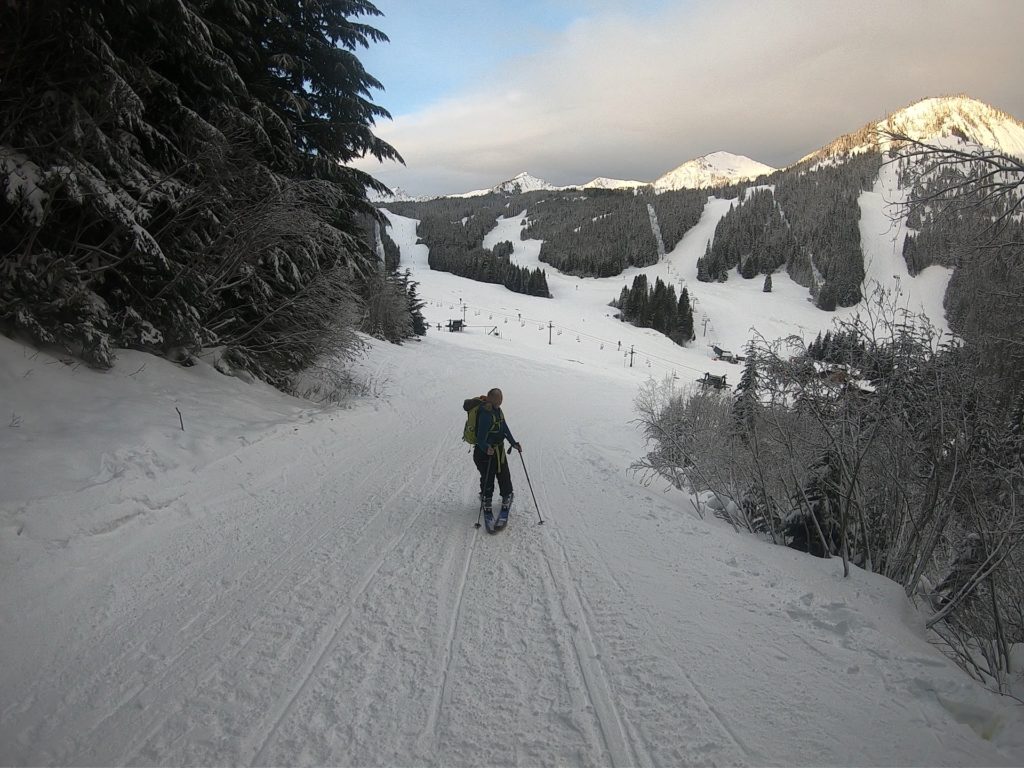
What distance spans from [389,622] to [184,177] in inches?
324

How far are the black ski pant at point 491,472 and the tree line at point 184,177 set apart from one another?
18.3 feet

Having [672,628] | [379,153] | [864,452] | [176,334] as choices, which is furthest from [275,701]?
[379,153]

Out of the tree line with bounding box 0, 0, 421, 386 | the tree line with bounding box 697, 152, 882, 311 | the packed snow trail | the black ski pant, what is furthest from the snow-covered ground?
the tree line with bounding box 697, 152, 882, 311

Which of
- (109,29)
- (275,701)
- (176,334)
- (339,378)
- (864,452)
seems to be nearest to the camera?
(275,701)

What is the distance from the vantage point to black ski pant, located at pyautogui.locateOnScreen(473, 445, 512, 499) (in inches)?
234

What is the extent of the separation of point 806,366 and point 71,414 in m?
8.87

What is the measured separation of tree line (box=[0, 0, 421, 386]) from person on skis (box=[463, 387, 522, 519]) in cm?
531

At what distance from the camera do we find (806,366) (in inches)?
207

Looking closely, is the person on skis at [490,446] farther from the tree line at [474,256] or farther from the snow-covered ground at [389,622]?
the tree line at [474,256]

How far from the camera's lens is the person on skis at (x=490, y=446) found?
593cm

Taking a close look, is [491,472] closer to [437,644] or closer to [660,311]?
[437,644]

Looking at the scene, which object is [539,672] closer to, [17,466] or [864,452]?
[864,452]

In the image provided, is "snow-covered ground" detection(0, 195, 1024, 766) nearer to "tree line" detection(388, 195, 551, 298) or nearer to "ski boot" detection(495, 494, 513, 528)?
"ski boot" detection(495, 494, 513, 528)

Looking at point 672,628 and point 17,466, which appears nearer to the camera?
point 672,628
